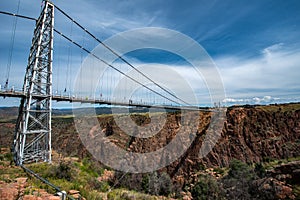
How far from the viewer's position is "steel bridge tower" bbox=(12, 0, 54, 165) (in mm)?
12402

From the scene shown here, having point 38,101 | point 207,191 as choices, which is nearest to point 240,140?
point 207,191

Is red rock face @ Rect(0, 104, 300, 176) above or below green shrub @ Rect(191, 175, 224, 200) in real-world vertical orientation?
above

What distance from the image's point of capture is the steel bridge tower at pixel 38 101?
488 inches

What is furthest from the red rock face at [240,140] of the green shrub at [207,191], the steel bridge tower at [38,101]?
the steel bridge tower at [38,101]

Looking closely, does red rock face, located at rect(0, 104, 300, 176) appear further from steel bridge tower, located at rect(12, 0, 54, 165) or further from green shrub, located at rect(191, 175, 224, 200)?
steel bridge tower, located at rect(12, 0, 54, 165)

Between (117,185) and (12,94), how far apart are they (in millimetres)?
10143

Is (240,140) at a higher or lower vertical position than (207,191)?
higher

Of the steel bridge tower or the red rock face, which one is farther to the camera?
the red rock face

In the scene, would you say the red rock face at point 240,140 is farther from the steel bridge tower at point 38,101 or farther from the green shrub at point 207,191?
the steel bridge tower at point 38,101

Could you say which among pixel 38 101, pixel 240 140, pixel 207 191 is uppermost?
pixel 38 101

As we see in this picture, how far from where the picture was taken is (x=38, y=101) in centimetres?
1316

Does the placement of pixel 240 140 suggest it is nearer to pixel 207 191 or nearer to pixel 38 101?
pixel 207 191

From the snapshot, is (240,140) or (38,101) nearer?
(38,101)

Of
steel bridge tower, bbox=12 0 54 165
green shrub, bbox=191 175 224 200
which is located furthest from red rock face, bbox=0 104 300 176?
steel bridge tower, bbox=12 0 54 165
